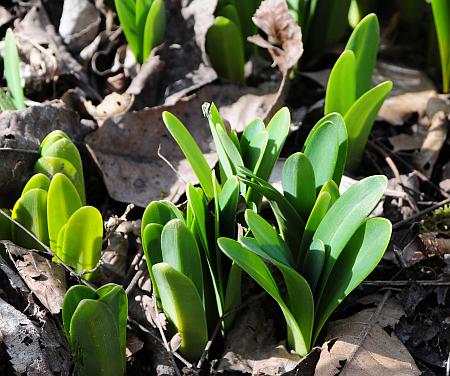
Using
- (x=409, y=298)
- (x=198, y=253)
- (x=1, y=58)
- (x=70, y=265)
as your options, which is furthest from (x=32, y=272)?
(x=1, y=58)

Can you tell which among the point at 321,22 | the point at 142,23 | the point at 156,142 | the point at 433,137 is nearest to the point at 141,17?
the point at 142,23

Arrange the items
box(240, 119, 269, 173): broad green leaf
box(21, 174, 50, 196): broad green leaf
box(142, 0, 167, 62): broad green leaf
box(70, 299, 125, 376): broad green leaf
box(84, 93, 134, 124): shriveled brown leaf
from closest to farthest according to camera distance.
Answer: box(70, 299, 125, 376): broad green leaf → box(240, 119, 269, 173): broad green leaf → box(21, 174, 50, 196): broad green leaf → box(142, 0, 167, 62): broad green leaf → box(84, 93, 134, 124): shriveled brown leaf

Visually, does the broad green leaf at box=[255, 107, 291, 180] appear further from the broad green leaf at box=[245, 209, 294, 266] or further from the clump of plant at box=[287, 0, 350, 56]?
the clump of plant at box=[287, 0, 350, 56]

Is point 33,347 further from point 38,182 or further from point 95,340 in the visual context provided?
point 38,182

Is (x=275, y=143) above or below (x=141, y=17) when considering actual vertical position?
below

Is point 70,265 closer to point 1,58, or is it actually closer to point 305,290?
point 305,290

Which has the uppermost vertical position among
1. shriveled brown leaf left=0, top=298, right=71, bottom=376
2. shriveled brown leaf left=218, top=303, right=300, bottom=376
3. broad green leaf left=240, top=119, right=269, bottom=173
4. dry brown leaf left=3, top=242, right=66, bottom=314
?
broad green leaf left=240, top=119, right=269, bottom=173

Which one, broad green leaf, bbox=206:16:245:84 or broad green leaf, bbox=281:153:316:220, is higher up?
broad green leaf, bbox=206:16:245:84

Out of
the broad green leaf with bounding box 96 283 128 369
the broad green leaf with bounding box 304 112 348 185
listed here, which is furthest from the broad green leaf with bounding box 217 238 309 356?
the broad green leaf with bounding box 304 112 348 185
